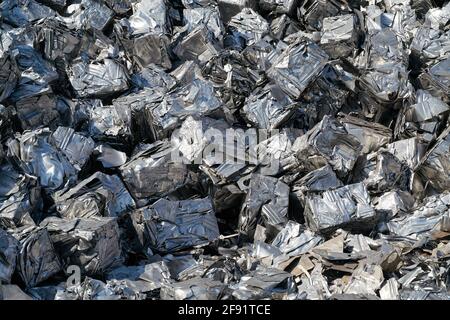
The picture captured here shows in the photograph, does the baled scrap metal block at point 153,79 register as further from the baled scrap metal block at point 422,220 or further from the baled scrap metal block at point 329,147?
the baled scrap metal block at point 422,220

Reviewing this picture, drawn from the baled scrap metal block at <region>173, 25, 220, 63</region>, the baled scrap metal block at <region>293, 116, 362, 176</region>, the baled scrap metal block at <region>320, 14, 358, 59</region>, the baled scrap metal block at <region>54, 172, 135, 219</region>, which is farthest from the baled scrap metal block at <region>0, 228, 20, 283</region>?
the baled scrap metal block at <region>320, 14, 358, 59</region>

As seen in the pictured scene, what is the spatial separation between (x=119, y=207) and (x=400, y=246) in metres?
1.28

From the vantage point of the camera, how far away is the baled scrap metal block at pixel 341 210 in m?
3.41

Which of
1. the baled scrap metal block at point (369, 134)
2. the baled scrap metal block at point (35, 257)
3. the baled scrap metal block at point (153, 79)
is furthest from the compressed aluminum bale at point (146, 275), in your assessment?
the baled scrap metal block at point (369, 134)

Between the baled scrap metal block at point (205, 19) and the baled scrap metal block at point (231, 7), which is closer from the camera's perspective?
the baled scrap metal block at point (205, 19)

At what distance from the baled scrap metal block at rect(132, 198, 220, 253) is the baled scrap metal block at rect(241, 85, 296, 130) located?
0.64 meters

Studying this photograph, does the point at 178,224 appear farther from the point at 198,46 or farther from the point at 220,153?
the point at 198,46

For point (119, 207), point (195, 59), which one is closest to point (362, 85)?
point (195, 59)

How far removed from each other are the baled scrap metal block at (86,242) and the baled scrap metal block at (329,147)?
1054 millimetres

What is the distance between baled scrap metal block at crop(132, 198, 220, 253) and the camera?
3342 millimetres

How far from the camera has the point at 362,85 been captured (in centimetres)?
Answer: 418

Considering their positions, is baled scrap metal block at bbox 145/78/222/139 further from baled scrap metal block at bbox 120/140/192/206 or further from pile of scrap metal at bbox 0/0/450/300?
baled scrap metal block at bbox 120/140/192/206

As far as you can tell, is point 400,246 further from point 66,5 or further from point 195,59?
point 66,5
